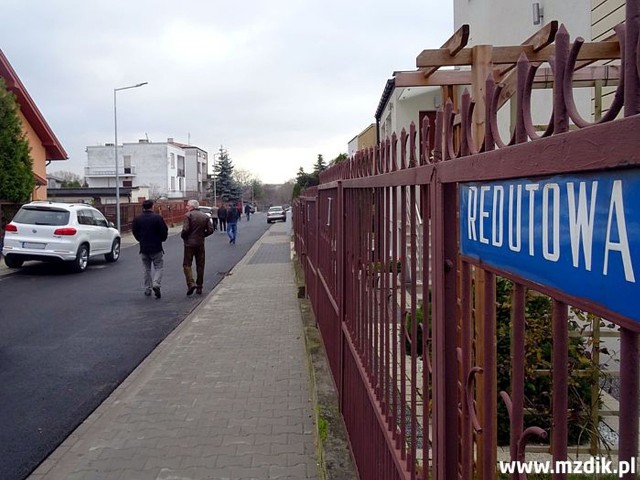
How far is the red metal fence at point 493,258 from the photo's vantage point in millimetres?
888

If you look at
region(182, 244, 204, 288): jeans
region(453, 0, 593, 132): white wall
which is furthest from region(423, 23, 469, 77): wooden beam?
region(182, 244, 204, 288): jeans

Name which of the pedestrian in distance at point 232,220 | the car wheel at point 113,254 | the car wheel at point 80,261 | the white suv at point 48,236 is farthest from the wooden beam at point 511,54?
the pedestrian in distance at point 232,220

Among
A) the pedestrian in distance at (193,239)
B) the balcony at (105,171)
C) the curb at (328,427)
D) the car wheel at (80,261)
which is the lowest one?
the curb at (328,427)

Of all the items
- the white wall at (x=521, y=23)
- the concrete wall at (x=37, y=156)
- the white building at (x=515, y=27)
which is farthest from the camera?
the concrete wall at (x=37, y=156)

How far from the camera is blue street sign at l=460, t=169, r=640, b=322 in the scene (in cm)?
85

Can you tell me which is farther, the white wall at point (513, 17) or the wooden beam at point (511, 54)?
the white wall at point (513, 17)

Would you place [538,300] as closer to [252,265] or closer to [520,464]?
[520,464]

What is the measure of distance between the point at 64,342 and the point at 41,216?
8.96 meters

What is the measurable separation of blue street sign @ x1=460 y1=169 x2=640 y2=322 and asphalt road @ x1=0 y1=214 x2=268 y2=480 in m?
3.98

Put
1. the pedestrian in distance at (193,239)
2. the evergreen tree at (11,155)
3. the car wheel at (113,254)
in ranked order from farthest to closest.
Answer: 1. the evergreen tree at (11,155)
2. the car wheel at (113,254)
3. the pedestrian in distance at (193,239)

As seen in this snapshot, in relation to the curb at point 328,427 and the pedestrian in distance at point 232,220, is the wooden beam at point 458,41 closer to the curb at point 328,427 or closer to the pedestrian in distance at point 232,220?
the curb at point 328,427

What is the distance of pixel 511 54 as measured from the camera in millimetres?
3787

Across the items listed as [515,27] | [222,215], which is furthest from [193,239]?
[222,215]

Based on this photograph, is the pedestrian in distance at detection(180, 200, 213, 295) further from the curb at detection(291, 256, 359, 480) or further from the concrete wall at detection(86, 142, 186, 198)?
the concrete wall at detection(86, 142, 186, 198)
